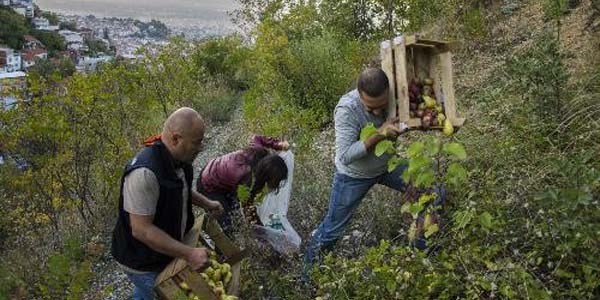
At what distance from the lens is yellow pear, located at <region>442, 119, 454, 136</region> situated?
329 cm

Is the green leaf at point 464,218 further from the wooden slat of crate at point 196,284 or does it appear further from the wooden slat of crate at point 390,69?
the wooden slat of crate at point 196,284

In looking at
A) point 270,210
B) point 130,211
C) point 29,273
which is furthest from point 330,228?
point 29,273

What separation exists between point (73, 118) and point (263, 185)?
12.4ft

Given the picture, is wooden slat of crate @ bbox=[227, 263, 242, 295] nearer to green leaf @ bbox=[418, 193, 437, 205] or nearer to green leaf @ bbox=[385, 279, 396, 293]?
green leaf @ bbox=[385, 279, 396, 293]

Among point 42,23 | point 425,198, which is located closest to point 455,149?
point 425,198

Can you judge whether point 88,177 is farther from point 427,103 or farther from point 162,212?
point 427,103

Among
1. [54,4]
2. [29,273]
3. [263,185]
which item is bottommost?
[29,273]

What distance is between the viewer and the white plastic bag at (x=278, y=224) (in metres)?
4.18

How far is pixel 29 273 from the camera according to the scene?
5.28 meters

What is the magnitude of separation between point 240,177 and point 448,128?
158 cm

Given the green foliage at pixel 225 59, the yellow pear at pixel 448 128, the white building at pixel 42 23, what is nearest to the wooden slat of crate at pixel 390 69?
the yellow pear at pixel 448 128

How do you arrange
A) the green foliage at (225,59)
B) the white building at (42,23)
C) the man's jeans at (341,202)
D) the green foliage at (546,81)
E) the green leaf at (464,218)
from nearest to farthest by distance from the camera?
the green leaf at (464,218), the man's jeans at (341,202), the green foliage at (546,81), the green foliage at (225,59), the white building at (42,23)

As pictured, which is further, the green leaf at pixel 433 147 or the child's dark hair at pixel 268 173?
the child's dark hair at pixel 268 173

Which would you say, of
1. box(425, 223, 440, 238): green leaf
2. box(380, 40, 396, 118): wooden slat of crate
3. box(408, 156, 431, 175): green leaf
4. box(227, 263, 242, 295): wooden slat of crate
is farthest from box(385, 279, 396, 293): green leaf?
box(380, 40, 396, 118): wooden slat of crate
